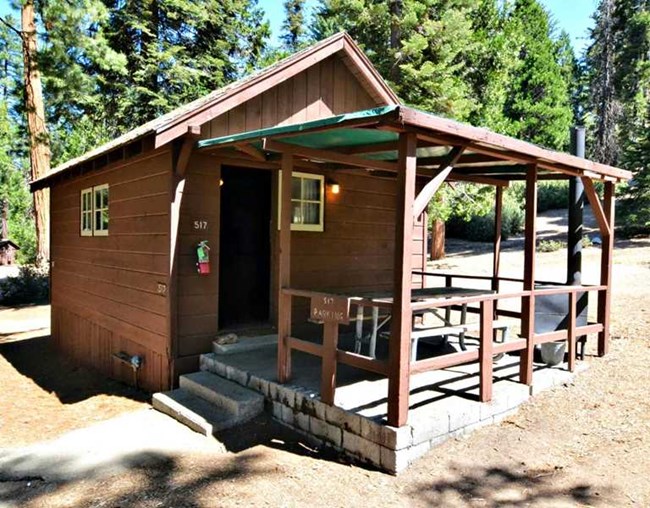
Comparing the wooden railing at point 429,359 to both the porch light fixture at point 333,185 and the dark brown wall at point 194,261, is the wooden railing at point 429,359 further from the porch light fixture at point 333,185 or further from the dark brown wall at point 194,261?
the porch light fixture at point 333,185

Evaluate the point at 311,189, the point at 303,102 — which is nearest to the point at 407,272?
the point at 311,189

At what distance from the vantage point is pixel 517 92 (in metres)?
23.9

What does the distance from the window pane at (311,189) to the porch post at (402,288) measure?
3288 mm

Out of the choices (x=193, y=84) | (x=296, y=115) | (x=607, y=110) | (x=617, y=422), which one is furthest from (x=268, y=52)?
(x=617, y=422)

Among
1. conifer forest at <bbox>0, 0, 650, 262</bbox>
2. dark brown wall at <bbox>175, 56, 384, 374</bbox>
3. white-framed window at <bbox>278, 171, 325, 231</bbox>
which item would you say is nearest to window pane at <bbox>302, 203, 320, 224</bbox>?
white-framed window at <bbox>278, 171, 325, 231</bbox>

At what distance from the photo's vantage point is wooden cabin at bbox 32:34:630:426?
14.2 feet

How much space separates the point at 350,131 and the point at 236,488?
2942 millimetres

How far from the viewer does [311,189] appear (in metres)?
6.97

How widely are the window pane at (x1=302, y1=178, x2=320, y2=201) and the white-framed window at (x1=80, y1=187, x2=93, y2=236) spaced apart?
3.95 meters

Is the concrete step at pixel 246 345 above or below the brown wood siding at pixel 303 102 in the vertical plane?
below

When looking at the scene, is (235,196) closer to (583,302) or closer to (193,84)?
(583,302)

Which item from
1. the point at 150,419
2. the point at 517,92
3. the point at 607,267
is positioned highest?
the point at 517,92

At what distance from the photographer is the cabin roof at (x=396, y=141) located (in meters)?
3.53

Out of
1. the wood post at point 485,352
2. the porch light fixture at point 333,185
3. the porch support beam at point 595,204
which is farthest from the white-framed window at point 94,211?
the porch support beam at point 595,204
